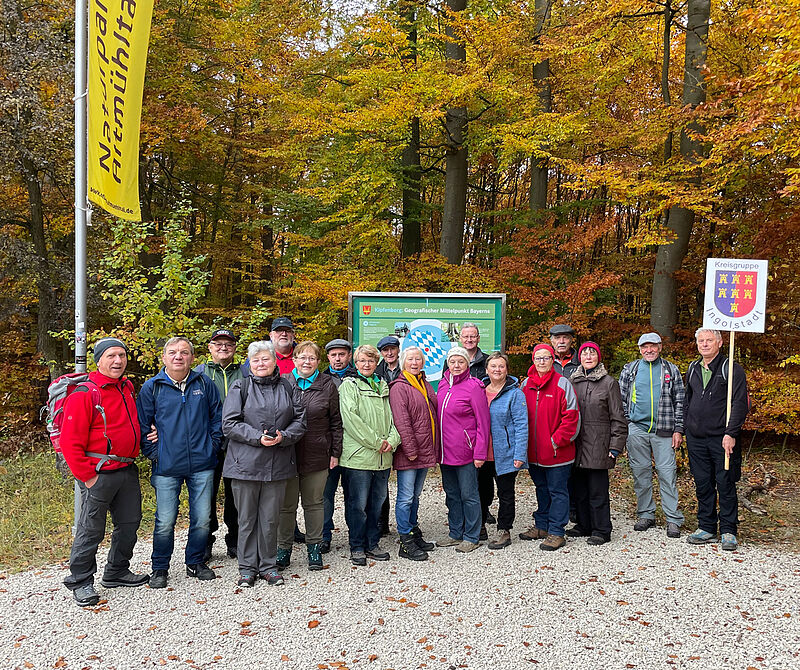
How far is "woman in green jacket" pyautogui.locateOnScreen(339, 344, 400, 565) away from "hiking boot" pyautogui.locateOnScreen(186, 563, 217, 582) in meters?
1.18

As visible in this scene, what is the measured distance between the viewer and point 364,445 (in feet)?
17.0

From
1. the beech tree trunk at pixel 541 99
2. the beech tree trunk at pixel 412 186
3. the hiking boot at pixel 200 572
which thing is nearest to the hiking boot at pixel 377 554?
the hiking boot at pixel 200 572

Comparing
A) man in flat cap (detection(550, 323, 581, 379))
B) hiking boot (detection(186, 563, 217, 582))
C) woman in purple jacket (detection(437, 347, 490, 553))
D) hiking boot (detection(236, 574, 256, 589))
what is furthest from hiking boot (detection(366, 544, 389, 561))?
man in flat cap (detection(550, 323, 581, 379))

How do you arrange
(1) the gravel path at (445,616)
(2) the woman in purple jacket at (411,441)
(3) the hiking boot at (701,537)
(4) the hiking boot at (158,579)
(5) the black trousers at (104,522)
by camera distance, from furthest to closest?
(3) the hiking boot at (701,537), (2) the woman in purple jacket at (411,441), (4) the hiking boot at (158,579), (5) the black trousers at (104,522), (1) the gravel path at (445,616)

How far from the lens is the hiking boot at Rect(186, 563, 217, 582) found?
492 centimetres

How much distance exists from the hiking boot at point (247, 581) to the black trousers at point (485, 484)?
226cm

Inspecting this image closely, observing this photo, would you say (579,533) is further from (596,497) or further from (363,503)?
(363,503)

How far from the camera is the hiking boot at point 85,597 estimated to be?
444cm

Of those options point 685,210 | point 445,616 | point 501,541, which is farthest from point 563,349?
point 685,210

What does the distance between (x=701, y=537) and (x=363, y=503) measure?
3.21 metres

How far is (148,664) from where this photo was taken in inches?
146

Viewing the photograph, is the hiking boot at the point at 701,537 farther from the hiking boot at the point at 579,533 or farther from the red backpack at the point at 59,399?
the red backpack at the point at 59,399

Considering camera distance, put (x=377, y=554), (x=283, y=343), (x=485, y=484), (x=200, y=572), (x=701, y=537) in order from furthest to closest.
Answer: (x=485, y=484) → (x=283, y=343) → (x=701, y=537) → (x=377, y=554) → (x=200, y=572)

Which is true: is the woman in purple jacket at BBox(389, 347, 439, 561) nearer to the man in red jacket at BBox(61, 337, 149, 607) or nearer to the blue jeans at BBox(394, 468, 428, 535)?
the blue jeans at BBox(394, 468, 428, 535)
